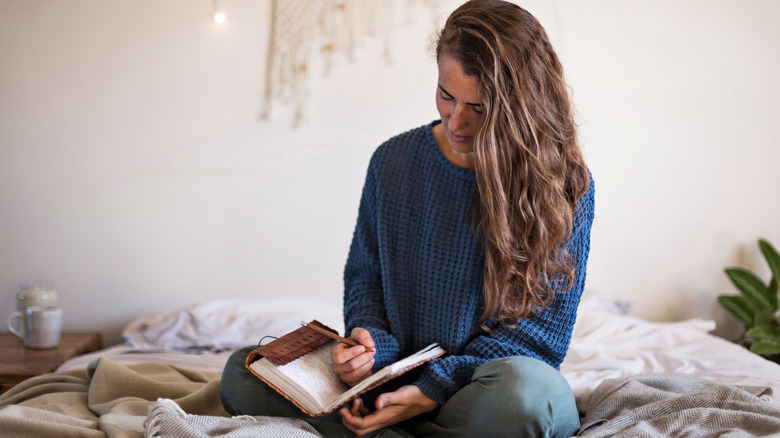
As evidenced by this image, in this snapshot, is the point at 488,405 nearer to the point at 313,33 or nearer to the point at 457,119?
the point at 457,119

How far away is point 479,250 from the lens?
1.28m

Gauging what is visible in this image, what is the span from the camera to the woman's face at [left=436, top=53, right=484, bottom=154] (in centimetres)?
115

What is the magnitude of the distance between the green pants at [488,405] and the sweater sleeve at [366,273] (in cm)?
23

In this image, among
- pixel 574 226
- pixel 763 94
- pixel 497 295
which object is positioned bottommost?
pixel 497 295

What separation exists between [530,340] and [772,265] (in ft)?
5.62

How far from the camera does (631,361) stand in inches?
72.5

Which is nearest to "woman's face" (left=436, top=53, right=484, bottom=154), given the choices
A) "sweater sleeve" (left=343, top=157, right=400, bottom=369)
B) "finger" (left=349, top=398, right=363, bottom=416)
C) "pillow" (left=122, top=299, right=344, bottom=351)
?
"sweater sleeve" (left=343, top=157, right=400, bottom=369)

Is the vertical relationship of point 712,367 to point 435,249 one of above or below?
below

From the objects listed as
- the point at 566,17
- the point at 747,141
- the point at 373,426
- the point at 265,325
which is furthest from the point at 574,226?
the point at 747,141

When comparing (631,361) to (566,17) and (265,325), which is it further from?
(566,17)

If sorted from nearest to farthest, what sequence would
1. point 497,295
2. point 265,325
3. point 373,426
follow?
point 373,426, point 497,295, point 265,325

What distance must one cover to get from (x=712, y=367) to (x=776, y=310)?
841mm

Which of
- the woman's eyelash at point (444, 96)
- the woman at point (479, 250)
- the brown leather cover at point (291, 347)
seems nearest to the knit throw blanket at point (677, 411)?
the woman at point (479, 250)

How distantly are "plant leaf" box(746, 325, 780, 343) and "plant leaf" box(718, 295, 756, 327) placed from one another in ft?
0.29
